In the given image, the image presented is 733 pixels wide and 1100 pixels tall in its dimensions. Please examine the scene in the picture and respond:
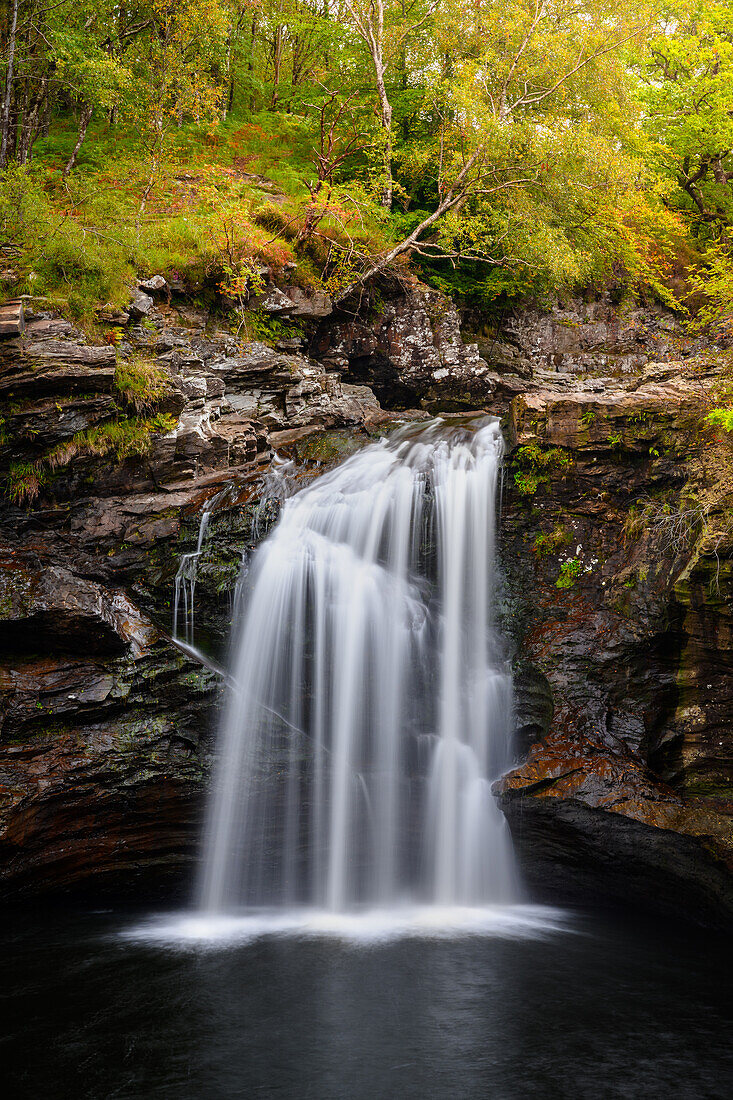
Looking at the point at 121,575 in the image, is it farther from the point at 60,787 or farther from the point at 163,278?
the point at 163,278

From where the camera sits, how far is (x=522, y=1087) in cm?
494

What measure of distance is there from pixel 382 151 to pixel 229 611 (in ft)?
40.4

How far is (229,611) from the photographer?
30.8 feet

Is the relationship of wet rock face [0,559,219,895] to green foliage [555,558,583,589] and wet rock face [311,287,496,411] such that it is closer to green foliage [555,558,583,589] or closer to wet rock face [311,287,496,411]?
green foliage [555,558,583,589]

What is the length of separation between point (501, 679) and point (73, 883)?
6.01m

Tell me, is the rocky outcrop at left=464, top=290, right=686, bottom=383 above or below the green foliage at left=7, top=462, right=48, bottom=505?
above

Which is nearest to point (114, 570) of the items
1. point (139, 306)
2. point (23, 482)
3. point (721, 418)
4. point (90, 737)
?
point (23, 482)

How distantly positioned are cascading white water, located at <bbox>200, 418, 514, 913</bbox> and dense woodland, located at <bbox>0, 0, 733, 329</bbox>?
5868 millimetres

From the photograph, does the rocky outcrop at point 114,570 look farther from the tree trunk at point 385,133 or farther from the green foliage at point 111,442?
the tree trunk at point 385,133

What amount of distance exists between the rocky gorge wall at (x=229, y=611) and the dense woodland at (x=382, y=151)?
99.8 inches

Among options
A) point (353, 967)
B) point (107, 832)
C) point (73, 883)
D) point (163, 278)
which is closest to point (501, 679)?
point (353, 967)

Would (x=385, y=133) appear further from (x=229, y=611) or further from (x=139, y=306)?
(x=229, y=611)

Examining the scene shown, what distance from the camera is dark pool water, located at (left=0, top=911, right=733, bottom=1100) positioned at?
5.01 m

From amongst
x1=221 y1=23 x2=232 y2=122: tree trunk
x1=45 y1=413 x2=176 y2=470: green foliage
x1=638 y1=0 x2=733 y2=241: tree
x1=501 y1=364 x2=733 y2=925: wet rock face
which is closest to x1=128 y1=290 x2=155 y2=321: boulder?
x1=45 y1=413 x2=176 y2=470: green foliage
